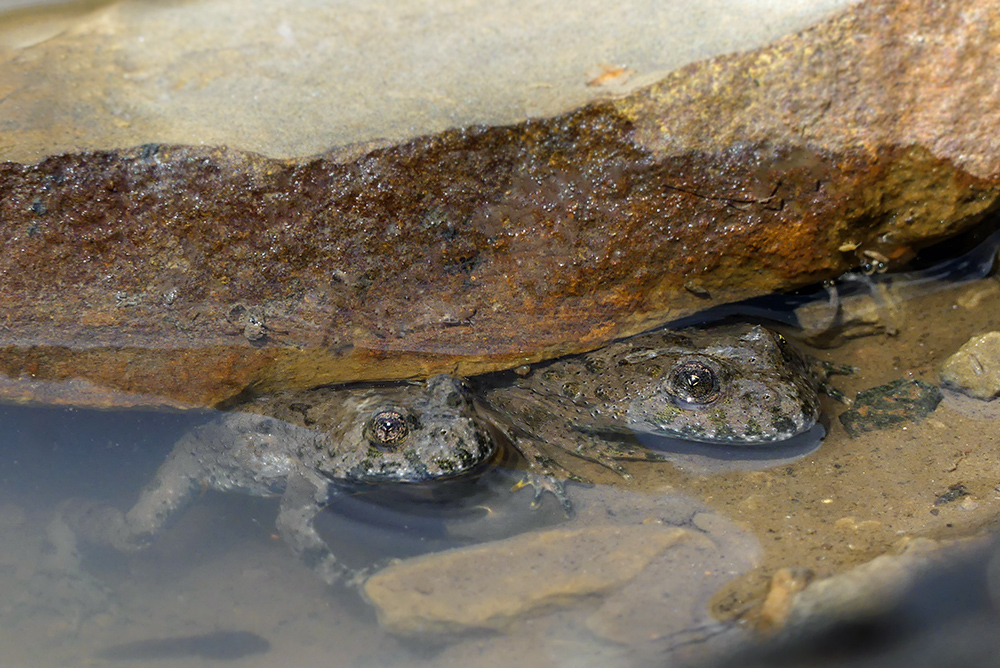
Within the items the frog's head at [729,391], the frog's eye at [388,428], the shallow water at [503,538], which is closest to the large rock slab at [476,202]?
the shallow water at [503,538]

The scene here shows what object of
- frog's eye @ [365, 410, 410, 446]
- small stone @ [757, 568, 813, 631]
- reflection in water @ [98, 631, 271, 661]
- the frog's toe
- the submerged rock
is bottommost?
small stone @ [757, 568, 813, 631]

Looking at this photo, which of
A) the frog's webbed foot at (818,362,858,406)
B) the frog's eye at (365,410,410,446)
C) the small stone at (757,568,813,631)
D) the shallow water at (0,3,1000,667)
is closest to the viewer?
the small stone at (757,568,813,631)

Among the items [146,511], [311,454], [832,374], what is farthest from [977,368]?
[146,511]

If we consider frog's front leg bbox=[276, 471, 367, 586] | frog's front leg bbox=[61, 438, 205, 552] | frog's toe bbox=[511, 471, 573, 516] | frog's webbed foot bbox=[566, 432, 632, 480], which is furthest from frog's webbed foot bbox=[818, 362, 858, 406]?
frog's front leg bbox=[61, 438, 205, 552]

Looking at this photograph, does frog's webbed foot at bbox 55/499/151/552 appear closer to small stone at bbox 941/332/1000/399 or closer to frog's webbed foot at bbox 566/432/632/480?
frog's webbed foot at bbox 566/432/632/480

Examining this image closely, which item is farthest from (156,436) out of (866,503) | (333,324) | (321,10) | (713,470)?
(866,503)

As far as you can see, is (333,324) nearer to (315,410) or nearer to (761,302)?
(315,410)
